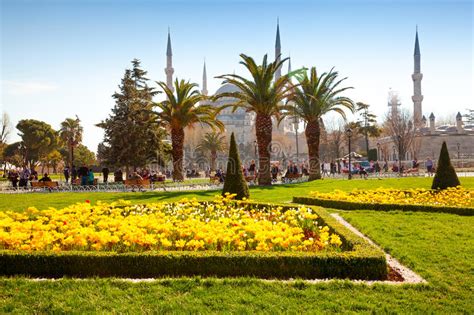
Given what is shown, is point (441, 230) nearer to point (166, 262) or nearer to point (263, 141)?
point (166, 262)

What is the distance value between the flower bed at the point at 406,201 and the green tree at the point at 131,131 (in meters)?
18.5

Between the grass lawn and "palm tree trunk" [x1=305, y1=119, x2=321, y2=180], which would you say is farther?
"palm tree trunk" [x1=305, y1=119, x2=321, y2=180]

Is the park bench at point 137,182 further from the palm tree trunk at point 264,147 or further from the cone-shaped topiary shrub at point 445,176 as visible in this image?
the cone-shaped topiary shrub at point 445,176

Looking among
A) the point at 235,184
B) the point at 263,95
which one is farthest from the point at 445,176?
the point at 263,95

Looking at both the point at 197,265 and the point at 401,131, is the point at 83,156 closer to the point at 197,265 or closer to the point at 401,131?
the point at 401,131

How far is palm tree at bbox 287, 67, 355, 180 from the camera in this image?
25.7 m

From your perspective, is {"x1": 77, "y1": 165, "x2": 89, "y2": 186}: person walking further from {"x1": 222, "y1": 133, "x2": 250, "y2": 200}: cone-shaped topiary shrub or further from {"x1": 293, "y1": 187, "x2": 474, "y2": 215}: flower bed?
{"x1": 293, "y1": 187, "x2": 474, "y2": 215}: flower bed

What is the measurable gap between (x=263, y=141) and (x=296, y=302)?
19135 mm

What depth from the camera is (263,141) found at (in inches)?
922

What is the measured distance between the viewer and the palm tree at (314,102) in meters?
25.7

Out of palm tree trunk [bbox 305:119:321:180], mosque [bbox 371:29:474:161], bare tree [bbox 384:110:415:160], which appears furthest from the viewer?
mosque [bbox 371:29:474:161]

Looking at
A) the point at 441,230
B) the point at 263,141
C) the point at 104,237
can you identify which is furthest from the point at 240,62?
the point at 104,237

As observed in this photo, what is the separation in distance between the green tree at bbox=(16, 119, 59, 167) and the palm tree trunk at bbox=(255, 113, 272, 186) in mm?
40835

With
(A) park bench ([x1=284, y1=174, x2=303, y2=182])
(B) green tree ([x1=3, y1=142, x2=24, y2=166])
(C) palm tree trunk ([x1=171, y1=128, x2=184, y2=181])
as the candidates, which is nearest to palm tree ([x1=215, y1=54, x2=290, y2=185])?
(A) park bench ([x1=284, y1=174, x2=303, y2=182])
